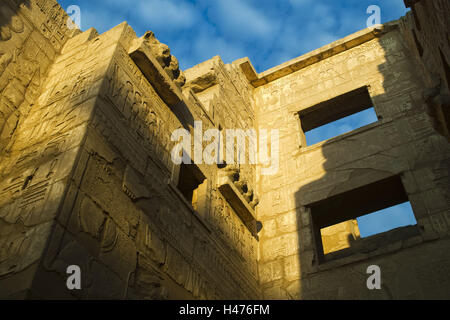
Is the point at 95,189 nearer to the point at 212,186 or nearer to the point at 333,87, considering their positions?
the point at 212,186

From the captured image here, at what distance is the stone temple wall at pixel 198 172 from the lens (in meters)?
3.81

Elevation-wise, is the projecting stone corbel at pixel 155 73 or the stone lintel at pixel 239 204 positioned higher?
the projecting stone corbel at pixel 155 73

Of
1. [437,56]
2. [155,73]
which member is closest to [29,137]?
[155,73]

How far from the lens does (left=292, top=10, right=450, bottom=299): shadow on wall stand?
5.89 meters

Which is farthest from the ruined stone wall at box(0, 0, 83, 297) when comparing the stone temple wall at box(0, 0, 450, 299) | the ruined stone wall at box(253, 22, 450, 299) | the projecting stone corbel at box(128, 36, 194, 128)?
the ruined stone wall at box(253, 22, 450, 299)

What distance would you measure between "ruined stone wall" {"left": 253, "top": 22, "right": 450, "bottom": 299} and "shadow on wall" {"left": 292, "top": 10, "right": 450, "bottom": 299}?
2cm

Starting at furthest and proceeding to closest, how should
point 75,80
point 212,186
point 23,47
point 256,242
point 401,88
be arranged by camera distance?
point 401,88, point 256,242, point 212,186, point 23,47, point 75,80

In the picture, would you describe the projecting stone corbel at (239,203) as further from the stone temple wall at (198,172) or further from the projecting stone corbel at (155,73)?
the projecting stone corbel at (155,73)

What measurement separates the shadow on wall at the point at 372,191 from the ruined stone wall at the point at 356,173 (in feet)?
0.05

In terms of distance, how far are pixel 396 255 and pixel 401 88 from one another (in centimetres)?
331

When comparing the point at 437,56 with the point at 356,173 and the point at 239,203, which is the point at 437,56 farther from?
the point at 239,203

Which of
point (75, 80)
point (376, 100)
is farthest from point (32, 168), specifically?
point (376, 100)

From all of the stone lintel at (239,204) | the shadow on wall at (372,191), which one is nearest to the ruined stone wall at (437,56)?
the shadow on wall at (372,191)

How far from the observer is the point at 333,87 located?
9047mm
